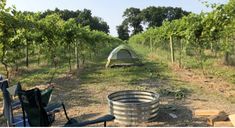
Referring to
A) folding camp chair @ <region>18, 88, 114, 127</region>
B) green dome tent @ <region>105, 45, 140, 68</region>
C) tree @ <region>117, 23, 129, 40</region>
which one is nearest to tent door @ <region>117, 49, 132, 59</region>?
green dome tent @ <region>105, 45, 140, 68</region>

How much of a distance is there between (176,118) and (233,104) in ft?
5.87

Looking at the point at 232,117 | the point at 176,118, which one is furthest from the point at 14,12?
the point at 232,117

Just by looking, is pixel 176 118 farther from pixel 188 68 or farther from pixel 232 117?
pixel 188 68

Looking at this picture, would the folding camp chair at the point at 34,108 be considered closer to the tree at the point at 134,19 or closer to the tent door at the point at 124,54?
the tent door at the point at 124,54

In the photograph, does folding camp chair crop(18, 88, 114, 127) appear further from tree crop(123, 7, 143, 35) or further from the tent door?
tree crop(123, 7, 143, 35)

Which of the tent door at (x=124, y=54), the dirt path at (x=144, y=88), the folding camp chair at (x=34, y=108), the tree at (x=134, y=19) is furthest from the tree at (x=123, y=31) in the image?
the folding camp chair at (x=34, y=108)

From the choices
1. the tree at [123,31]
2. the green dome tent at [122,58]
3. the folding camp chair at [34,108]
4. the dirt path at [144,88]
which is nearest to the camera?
the folding camp chair at [34,108]

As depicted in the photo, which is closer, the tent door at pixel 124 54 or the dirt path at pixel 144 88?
the dirt path at pixel 144 88

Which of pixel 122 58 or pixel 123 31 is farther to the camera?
pixel 123 31

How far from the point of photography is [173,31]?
16.8m

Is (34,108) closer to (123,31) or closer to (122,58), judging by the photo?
(122,58)

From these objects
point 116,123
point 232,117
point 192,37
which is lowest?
point 116,123

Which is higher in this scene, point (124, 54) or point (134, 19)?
point (134, 19)

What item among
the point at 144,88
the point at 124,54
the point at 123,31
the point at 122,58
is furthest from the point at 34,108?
the point at 123,31
